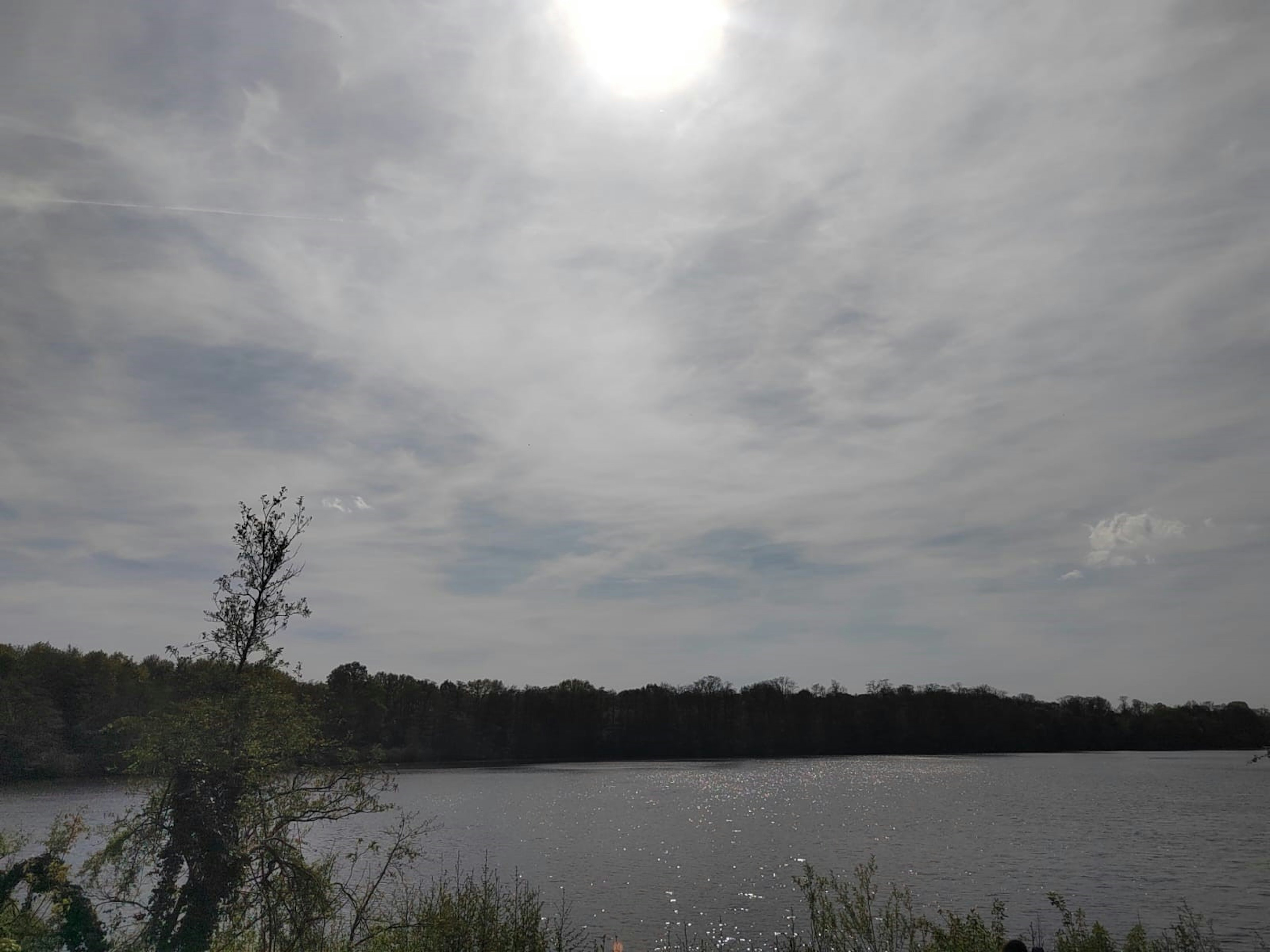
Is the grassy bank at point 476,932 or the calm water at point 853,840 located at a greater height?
the grassy bank at point 476,932

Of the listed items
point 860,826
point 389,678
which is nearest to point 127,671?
point 389,678

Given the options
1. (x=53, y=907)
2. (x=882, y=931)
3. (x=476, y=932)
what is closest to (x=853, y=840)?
(x=882, y=931)

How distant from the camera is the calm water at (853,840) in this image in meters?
37.9

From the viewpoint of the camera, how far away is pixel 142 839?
62.7 ft

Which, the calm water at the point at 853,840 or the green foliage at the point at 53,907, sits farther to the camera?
the calm water at the point at 853,840

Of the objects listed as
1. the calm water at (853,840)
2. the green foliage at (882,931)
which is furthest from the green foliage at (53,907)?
the calm water at (853,840)

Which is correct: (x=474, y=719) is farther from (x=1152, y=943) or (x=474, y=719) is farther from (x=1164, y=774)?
(x=1152, y=943)

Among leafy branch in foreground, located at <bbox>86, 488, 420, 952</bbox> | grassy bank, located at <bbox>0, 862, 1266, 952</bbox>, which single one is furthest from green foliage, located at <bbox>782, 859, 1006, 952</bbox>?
leafy branch in foreground, located at <bbox>86, 488, 420, 952</bbox>

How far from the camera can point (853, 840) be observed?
59031 mm

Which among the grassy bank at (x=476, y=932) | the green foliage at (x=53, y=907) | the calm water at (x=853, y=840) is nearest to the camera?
the green foliage at (x=53, y=907)

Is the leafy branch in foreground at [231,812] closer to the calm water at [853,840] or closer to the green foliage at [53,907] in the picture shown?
the green foliage at [53,907]

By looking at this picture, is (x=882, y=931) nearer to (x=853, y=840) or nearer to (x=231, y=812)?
(x=231, y=812)

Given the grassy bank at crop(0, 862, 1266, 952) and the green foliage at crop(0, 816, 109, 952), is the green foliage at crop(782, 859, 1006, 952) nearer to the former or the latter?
the grassy bank at crop(0, 862, 1266, 952)

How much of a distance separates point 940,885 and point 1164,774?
325 ft
